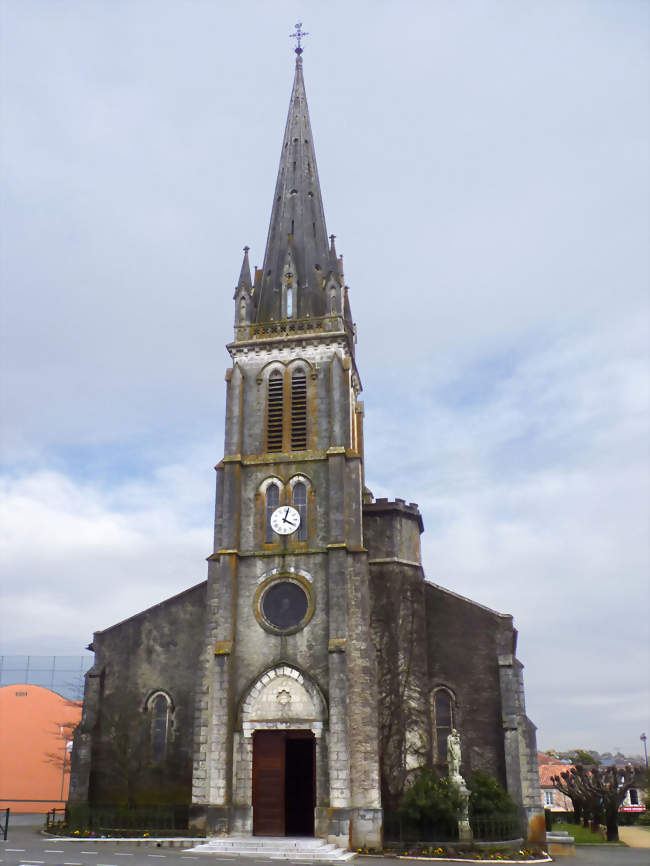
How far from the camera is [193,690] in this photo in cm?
3084

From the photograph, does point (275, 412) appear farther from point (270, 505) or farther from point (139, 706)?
point (139, 706)

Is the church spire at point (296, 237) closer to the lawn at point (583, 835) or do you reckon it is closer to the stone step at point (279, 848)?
the stone step at point (279, 848)

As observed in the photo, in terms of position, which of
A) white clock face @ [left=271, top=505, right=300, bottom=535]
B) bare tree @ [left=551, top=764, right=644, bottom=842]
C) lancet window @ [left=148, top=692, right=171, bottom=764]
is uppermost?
white clock face @ [left=271, top=505, right=300, bottom=535]

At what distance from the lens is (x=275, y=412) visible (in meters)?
32.8

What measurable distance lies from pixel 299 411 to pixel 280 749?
1276cm

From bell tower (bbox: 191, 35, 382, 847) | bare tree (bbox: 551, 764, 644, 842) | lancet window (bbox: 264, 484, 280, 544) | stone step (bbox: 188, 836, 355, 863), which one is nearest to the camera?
stone step (bbox: 188, 836, 355, 863)

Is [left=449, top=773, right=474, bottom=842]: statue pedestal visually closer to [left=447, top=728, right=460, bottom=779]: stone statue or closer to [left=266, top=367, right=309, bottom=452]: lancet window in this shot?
[left=447, top=728, right=460, bottom=779]: stone statue

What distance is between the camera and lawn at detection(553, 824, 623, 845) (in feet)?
108

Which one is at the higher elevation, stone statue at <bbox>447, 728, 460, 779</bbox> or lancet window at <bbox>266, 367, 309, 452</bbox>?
lancet window at <bbox>266, 367, 309, 452</bbox>

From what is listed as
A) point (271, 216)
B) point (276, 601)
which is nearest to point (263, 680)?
point (276, 601)

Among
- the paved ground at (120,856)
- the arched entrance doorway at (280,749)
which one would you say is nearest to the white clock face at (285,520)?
the arched entrance doorway at (280,749)

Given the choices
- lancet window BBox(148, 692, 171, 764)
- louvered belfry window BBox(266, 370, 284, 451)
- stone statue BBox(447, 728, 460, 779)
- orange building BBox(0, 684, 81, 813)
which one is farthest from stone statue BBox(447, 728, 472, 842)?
orange building BBox(0, 684, 81, 813)

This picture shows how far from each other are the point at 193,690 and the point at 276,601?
5.11 meters

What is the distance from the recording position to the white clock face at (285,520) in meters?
30.5
